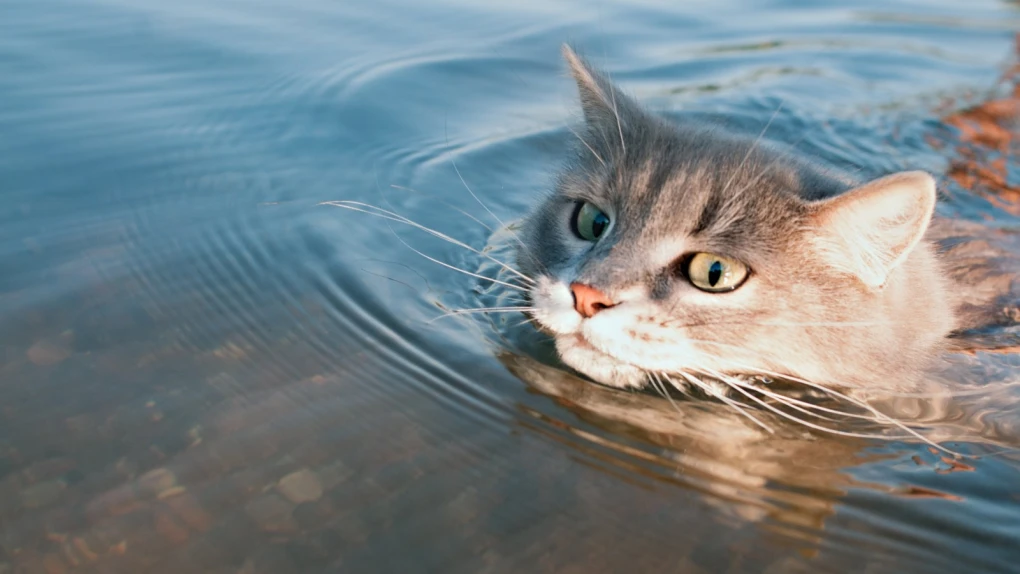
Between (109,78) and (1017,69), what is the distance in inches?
281

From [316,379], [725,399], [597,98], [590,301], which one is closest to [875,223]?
[725,399]

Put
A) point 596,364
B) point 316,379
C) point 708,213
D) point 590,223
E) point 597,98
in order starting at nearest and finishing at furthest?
point 316,379, point 596,364, point 708,213, point 590,223, point 597,98

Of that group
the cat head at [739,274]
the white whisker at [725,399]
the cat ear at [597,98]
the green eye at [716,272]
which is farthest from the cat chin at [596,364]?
the cat ear at [597,98]

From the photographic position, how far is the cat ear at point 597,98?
11.3 feet

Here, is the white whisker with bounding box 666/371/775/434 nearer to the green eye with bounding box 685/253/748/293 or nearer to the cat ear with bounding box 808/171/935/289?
the green eye with bounding box 685/253/748/293

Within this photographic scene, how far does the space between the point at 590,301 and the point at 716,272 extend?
461 mm

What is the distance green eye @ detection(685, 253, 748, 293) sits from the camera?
9.45 feet

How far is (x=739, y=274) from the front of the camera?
2.89m

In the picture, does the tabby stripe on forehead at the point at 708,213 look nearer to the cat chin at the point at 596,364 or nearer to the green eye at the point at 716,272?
the green eye at the point at 716,272

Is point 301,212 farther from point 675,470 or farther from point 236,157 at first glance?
point 675,470

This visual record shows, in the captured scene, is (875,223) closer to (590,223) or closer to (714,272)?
(714,272)

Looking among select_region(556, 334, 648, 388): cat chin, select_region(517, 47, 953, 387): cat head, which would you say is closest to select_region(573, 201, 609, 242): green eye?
select_region(517, 47, 953, 387): cat head

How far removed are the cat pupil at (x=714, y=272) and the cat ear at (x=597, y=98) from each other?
2.42ft

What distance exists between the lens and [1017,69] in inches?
310
